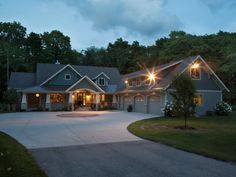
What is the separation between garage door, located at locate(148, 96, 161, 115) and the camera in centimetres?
2439

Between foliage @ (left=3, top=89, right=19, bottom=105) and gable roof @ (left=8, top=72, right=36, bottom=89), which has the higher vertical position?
gable roof @ (left=8, top=72, right=36, bottom=89)

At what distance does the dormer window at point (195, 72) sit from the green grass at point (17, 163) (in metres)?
19.9

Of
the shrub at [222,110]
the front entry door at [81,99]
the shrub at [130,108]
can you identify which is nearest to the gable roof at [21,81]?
the front entry door at [81,99]

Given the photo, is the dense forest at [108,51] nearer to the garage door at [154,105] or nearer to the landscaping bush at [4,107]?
the landscaping bush at [4,107]

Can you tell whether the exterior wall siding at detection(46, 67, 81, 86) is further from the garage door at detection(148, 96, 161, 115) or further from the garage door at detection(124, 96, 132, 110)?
the garage door at detection(148, 96, 161, 115)

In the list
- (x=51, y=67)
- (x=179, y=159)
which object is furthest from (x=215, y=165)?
(x=51, y=67)

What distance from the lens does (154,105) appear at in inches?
993

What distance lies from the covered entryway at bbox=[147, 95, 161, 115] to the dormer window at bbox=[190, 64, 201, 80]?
14.2ft

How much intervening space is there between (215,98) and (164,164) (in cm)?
2113

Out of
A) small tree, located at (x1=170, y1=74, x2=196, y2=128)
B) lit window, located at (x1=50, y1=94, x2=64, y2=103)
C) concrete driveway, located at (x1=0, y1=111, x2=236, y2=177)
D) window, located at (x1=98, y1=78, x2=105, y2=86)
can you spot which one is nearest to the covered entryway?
small tree, located at (x1=170, y1=74, x2=196, y2=128)

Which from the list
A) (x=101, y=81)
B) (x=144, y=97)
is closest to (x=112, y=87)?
(x=101, y=81)

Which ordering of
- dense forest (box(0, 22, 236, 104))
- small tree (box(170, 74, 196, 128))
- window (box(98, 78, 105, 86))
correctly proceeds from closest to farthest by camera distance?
small tree (box(170, 74, 196, 128))
window (box(98, 78, 105, 86))
dense forest (box(0, 22, 236, 104))

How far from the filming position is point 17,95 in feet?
95.1

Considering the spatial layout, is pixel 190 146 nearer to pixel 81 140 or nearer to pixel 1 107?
pixel 81 140
